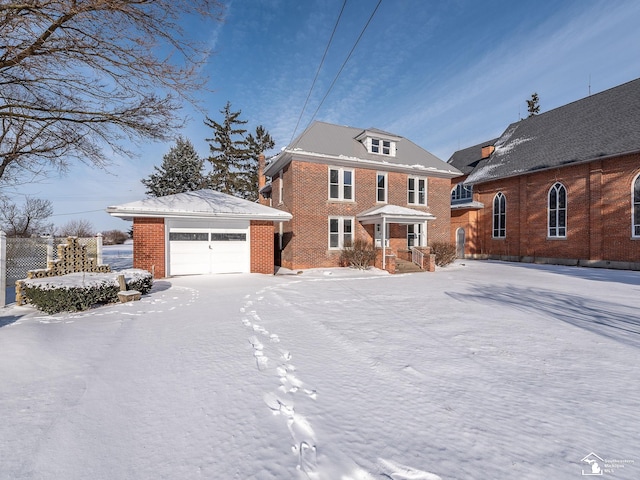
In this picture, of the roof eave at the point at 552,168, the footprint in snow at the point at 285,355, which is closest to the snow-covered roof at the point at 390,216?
the roof eave at the point at 552,168

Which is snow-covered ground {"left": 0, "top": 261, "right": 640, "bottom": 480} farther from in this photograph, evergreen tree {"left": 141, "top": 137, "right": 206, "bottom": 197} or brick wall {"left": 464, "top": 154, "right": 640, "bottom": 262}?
evergreen tree {"left": 141, "top": 137, "right": 206, "bottom": 197}

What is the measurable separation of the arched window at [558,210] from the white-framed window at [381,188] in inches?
461

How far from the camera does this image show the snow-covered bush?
21.3 feet

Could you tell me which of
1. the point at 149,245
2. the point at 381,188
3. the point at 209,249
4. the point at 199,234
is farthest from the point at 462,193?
the point at 149,245

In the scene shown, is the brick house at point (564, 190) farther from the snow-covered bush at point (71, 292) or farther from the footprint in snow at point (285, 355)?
the snow-covered bush at point (71, 292)

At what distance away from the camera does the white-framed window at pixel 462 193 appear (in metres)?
Result: 26.0

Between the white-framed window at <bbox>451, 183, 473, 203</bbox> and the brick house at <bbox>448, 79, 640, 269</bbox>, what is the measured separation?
2.34 feet

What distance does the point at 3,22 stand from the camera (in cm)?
575

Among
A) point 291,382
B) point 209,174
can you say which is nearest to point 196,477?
point 291,382

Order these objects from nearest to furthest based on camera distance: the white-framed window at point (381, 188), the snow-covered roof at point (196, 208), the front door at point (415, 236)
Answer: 1. the snow-covered roof at point (196, 208)
2. the white-framed window at point (381, 188)
3. the front door at point (415, 236)

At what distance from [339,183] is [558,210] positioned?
49.4ft

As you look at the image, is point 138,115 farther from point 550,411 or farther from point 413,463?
point 550,411

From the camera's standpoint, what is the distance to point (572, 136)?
19.3 m

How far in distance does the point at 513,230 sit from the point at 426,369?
2225cm
